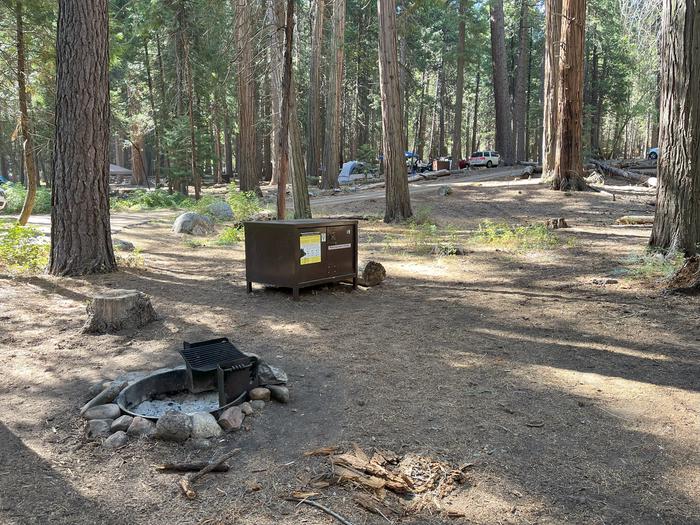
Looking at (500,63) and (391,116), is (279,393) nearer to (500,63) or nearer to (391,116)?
(391,116)

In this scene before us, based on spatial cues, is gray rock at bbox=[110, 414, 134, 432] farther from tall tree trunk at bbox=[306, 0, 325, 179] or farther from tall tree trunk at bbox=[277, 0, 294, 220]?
tall tree trunk at bbox=[306, 0, 325, 179]

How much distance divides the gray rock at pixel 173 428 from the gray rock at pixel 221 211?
15556 millimetres

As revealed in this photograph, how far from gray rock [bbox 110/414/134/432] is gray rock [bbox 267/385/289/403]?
3.37 ft

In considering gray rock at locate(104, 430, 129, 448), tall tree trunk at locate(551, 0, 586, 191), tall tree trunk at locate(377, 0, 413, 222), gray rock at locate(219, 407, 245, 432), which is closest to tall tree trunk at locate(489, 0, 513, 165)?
tall tree trunk at locate(551, 0, 586, 191)

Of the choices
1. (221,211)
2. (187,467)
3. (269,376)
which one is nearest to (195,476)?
(187,467)

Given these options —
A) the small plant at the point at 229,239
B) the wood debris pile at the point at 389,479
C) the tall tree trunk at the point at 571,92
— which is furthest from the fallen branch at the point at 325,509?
the tall tree trunk at the point at 571,92

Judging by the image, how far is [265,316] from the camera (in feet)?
22.7

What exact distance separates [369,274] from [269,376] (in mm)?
4398

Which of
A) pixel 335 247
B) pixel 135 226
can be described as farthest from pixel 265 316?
pixel 135 226

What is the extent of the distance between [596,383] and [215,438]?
306 cm

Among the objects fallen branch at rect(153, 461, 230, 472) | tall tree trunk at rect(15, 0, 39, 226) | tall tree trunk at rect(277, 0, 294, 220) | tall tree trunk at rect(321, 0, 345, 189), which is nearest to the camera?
fallen branch at rect(153, 461, 230, 472)

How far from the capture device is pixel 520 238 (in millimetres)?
12438

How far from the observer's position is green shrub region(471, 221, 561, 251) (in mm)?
11695

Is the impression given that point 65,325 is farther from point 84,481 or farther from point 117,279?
point 84,481
